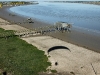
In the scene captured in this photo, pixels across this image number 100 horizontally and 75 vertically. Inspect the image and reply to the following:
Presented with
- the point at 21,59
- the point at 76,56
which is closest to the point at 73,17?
the point at 76,56

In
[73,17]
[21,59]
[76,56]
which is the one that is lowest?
[73,17]

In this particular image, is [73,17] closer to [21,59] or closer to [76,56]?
[76,56]

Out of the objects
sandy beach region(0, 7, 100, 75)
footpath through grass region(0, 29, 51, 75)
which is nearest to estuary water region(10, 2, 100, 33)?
sandy beach region(0, 7, 100, 75)

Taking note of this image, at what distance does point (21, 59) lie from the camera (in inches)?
1116

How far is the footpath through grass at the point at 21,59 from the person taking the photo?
2455 cm

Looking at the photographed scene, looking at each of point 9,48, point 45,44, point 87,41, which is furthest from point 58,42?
point 9,48

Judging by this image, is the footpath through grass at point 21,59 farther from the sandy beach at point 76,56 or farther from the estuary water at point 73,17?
the estuary water at point 73,17

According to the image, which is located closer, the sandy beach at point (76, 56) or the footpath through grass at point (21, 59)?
the footpath through grass at point (21, 59)

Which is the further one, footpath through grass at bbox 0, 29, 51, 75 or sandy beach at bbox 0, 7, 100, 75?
sandy beach at bbox 0, 7, 100, 75

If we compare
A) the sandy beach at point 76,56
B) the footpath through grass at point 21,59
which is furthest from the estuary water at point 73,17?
the footpath through grass at point 21,59

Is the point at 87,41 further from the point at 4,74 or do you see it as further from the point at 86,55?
the point at 4,74

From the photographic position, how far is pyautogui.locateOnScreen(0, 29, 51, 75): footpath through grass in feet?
80.5

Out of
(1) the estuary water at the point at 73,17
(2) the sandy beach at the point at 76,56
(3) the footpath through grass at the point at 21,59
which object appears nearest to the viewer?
(3) the footpath through grass at the point at 21,59

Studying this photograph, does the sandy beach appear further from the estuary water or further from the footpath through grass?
the estuary water
